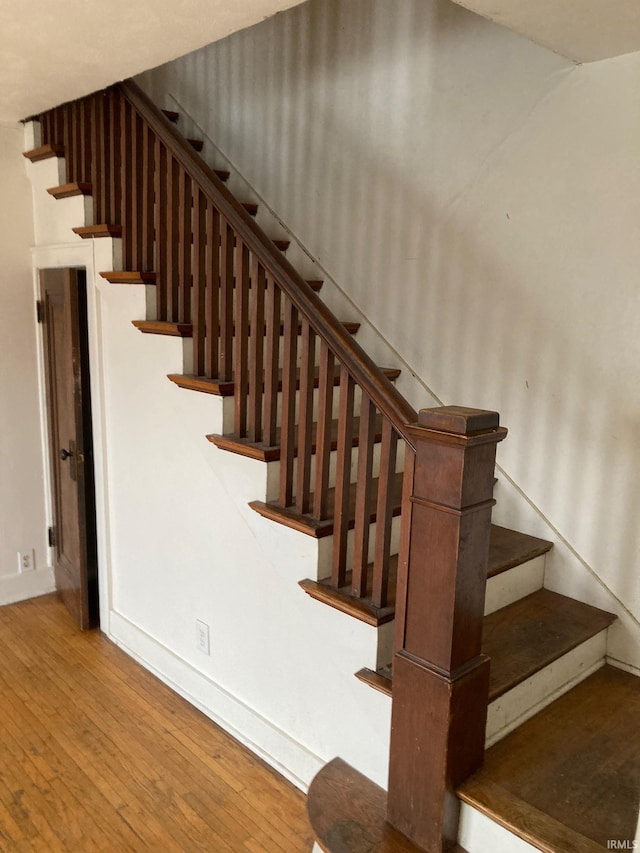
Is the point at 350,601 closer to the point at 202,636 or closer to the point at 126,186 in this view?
the point at 202,636

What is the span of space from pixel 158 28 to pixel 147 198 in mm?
787

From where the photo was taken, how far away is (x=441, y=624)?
1.69m

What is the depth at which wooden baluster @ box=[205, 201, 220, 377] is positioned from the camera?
2400 mm

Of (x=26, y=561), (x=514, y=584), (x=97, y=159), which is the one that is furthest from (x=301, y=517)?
(x=26, y=561)

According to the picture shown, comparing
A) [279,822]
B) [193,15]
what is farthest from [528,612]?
[193,15]

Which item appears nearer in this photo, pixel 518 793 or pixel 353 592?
pixel 518 793

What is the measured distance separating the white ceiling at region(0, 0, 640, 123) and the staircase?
0.33 m

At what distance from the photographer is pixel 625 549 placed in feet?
7.66

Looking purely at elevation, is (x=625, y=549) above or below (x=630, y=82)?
below

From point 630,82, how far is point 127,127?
192 cm

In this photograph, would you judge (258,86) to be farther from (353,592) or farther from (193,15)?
(353,592)

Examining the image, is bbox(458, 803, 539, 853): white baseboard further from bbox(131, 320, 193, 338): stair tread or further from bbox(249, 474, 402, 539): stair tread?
bbox(131, 320, 193, 338): stair tread

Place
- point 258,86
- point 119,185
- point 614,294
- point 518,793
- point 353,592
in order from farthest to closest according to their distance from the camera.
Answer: point 258,86, point 119,185, point 614,294, point 353,592, point 518,793

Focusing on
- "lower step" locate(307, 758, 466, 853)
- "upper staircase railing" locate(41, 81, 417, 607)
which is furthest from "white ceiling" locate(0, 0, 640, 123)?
"lower step" locate(307, 758, 466, 853)
